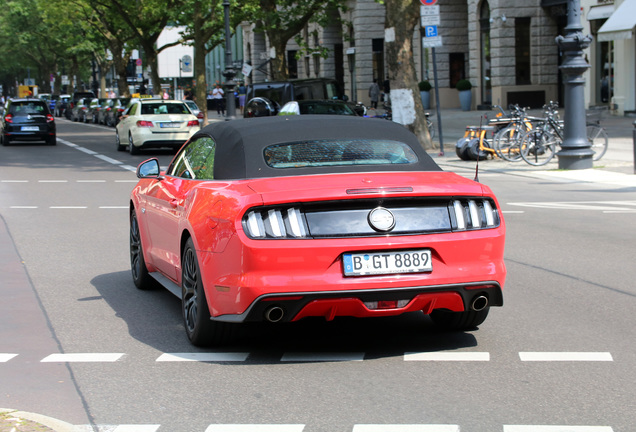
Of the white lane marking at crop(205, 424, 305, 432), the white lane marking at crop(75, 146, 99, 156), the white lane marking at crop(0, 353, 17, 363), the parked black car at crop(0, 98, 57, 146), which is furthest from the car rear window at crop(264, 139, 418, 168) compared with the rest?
the parked black car at crop(0, 98, 57, 146)

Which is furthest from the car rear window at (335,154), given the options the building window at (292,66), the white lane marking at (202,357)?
the building window at (292,66)

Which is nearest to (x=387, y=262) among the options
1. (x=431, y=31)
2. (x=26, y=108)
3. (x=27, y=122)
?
(x=431, y=31)

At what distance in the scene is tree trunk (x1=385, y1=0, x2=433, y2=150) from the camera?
83.0 ft

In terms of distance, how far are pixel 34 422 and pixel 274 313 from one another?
1505 millimetres

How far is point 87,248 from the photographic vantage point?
10945 millimetres

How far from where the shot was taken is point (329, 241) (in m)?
5.65

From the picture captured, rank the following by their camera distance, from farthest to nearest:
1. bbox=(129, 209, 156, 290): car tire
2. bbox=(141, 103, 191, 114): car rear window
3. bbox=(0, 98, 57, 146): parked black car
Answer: bbox=(0, 98, 57, 146): parked black car → bbox=(141, 103, 191, 114): car rear window → bbox=(129, 209, 156, 290): car tire

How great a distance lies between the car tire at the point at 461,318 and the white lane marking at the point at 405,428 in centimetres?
195

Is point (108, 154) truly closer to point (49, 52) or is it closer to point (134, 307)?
point (134, 307)

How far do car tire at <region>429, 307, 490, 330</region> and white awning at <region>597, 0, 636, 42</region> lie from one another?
28.7 metres

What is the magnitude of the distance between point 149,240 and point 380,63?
4950 centimetres

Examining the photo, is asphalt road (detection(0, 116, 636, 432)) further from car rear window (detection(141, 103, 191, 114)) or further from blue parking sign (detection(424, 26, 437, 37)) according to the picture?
car rear window (detection(141, 103, 191, 114))

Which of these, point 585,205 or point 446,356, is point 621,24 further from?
point 446,356

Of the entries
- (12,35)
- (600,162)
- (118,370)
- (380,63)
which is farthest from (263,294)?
(12,35)
